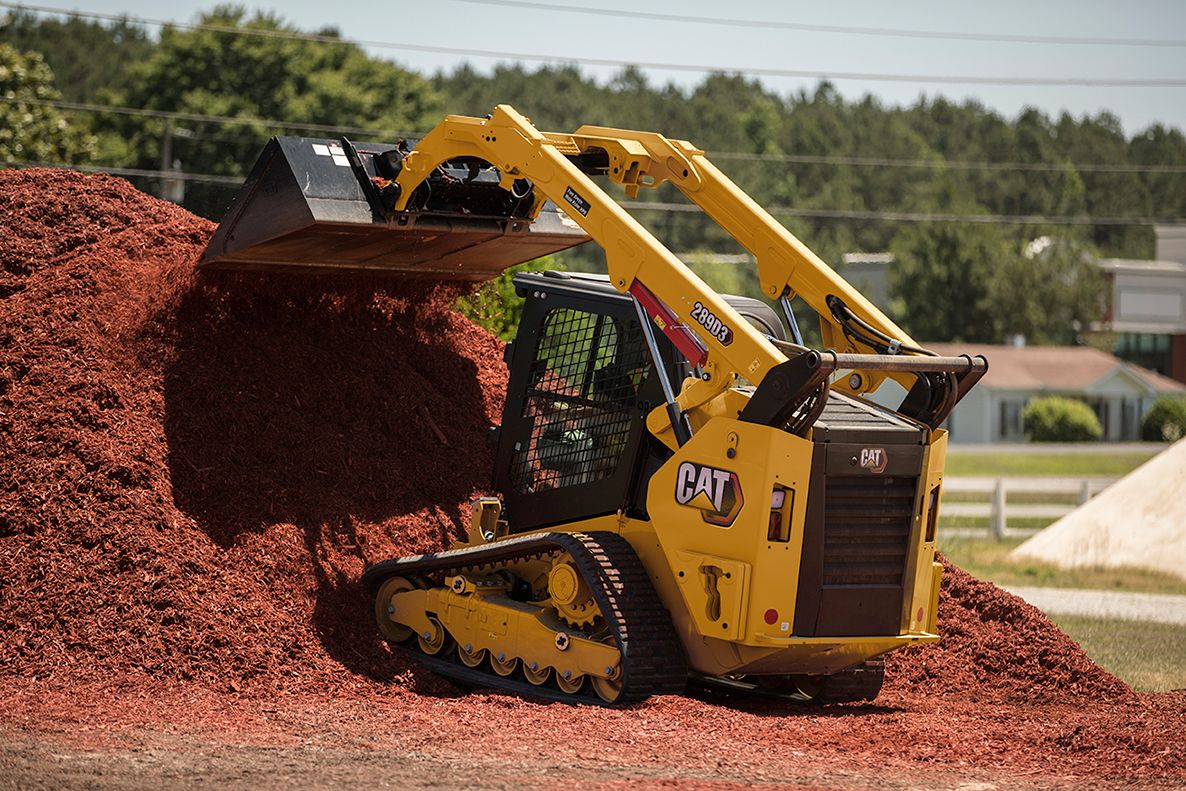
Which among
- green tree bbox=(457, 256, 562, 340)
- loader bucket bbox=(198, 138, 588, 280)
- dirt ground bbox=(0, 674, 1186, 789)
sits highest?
loader bucket bbox=(198, 138, 588, 280)

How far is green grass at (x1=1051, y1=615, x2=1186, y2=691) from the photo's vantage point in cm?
1263

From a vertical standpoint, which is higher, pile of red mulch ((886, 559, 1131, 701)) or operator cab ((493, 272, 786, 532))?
operator cab ((493, 272, 786, 532))

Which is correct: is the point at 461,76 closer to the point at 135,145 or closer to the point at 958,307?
the point at 958,307

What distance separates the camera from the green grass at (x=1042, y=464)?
4862 cm

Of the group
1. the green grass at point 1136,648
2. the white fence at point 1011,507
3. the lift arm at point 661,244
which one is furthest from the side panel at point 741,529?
the white fence at point 1011,507

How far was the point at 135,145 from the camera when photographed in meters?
58.7

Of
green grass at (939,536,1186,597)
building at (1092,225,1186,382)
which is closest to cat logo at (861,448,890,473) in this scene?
green grass at (939,536,1186,597)

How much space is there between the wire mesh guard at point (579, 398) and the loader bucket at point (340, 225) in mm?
1401

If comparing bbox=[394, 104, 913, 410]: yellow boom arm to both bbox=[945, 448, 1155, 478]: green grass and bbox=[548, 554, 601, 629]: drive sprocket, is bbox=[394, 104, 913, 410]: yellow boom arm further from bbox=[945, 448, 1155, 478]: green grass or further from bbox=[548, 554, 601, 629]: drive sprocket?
bbox=[945, 448, 1155, 478]: green grass

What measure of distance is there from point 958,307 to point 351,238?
75.5m

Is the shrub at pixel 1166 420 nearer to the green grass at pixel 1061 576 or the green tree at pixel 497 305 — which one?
the green grass at pixel 1061 576

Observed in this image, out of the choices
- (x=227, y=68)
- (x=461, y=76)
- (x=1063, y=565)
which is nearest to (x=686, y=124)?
(x=461, y=76)

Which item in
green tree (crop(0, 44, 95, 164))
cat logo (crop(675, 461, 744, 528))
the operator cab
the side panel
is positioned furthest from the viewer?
green tree (crop(0, 44, 95, 164))

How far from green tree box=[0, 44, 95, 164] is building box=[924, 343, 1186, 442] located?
39.1 metres
